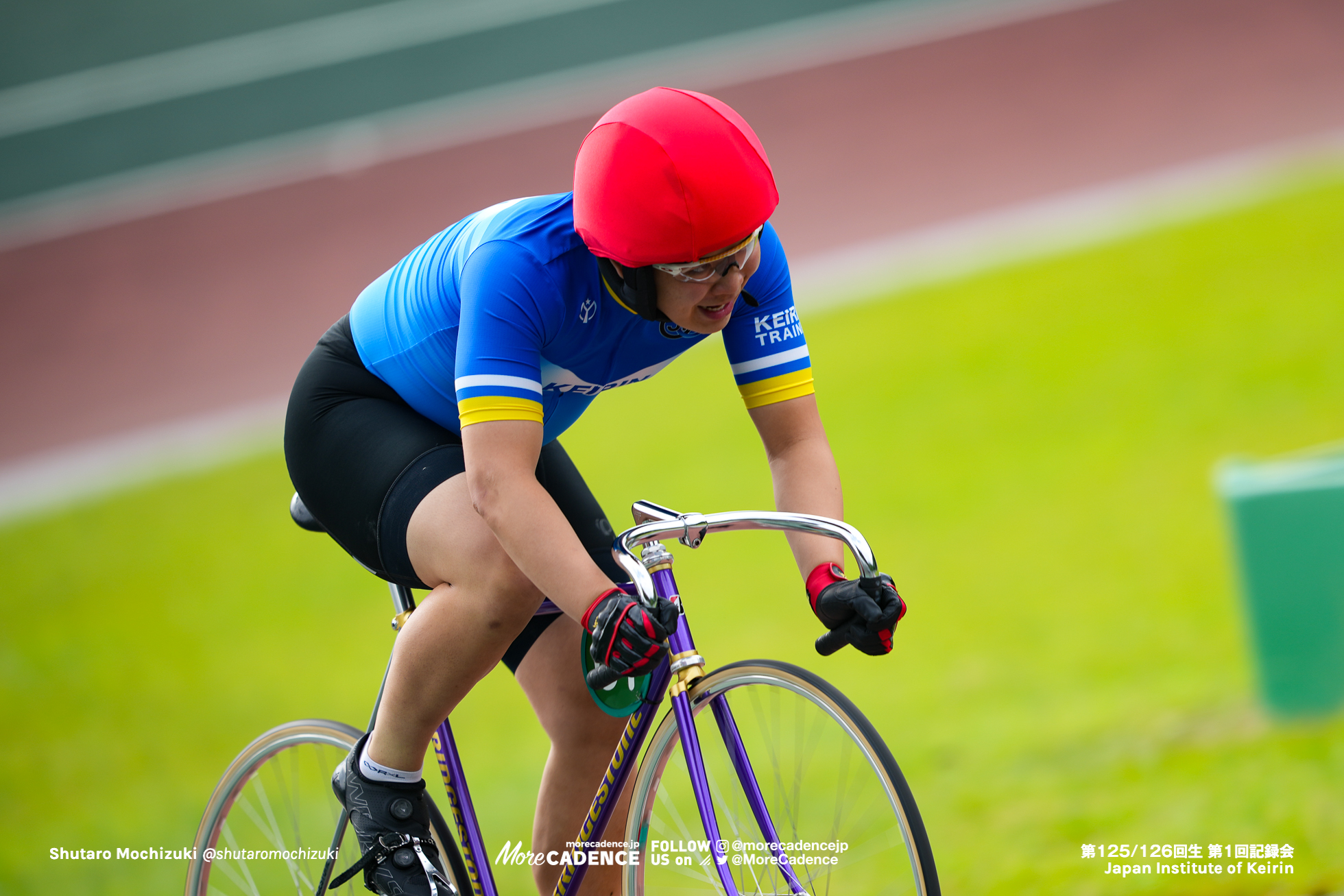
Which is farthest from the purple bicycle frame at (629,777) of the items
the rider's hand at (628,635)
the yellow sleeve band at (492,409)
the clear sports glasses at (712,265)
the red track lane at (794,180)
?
the red track lane at (794,180)

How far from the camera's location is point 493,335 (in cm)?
203

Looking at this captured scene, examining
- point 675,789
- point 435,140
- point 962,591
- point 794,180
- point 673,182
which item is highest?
point 435,140

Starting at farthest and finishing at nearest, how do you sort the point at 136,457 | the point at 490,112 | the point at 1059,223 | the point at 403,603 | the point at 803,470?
the point at 490,112
the point at 1059,223
the point at 136,457
the point at 403,603
the point at 803,470

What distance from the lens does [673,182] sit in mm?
1928

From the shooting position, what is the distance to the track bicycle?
1.95 m

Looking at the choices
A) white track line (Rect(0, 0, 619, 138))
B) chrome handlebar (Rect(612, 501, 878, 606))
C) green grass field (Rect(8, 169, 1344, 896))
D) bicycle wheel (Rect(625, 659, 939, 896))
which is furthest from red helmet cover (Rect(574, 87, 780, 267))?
white track line (Rect(0, 0, 619, 138))

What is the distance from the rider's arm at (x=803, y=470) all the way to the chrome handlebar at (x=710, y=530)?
181 millimetres

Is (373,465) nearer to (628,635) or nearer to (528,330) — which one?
(528,330)

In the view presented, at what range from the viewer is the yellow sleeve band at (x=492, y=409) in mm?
2008

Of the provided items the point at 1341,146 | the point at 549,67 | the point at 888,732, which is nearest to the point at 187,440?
the point at 888,732

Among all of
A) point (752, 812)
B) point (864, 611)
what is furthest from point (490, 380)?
point (752, 812)

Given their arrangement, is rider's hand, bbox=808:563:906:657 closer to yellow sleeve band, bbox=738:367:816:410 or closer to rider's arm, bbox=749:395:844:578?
rider's arm, bbox=749:395:844:578

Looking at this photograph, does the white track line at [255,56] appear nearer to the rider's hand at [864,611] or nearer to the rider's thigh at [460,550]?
the rider's thigh at [460,550]

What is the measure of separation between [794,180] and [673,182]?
9.37 meters
